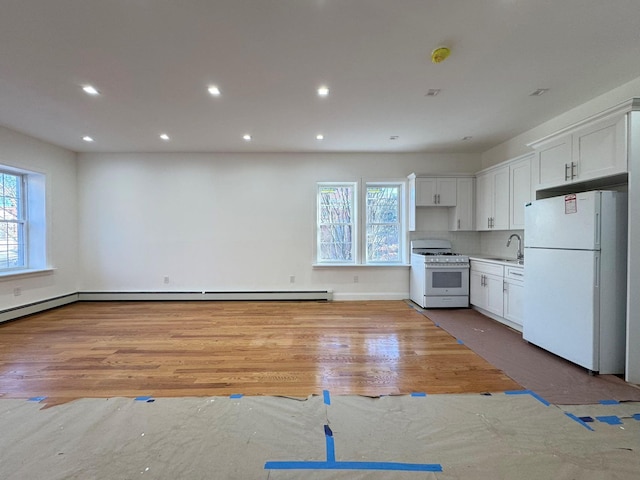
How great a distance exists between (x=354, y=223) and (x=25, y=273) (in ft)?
18.2

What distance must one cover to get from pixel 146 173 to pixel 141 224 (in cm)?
100

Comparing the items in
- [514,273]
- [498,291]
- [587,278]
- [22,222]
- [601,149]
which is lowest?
[498,291]

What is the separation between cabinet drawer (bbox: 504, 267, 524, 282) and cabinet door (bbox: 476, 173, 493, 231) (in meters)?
1.13

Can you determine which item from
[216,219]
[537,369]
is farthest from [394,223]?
[216,219]

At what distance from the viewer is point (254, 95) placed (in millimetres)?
3010

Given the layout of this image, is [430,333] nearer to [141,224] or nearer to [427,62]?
[427,62]

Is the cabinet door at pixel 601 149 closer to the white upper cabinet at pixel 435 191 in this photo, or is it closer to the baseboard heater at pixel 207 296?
the white upper cabinet at pixel 435 191

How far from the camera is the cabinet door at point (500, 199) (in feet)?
13.8

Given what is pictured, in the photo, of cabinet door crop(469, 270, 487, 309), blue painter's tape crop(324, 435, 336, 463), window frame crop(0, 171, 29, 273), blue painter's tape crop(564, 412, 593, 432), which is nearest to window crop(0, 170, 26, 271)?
window frame crop(0, 171, 29, 273)

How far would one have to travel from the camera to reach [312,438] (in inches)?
67.4

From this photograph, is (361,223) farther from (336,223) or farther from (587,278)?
(587,278)

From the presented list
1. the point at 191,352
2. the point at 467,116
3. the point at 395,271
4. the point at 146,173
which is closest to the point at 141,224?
the point at 146,173

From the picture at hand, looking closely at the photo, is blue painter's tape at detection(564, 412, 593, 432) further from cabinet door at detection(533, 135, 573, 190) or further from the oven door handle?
the oven door handle

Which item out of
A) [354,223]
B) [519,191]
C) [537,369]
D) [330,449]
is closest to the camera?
[330,449]
